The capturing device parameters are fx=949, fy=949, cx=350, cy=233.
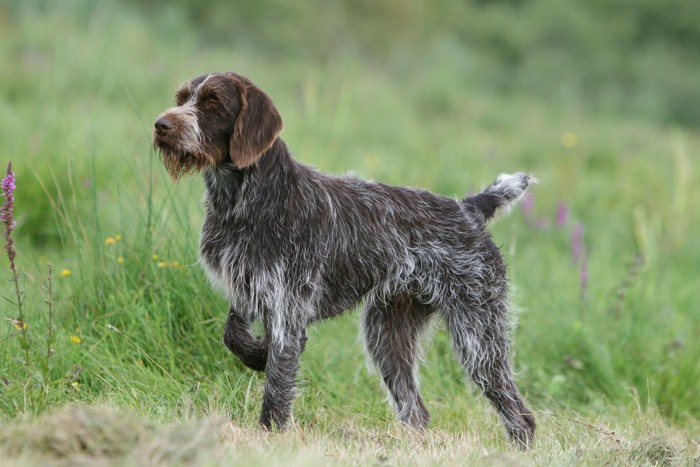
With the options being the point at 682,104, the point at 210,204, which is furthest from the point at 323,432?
the point at 682,104

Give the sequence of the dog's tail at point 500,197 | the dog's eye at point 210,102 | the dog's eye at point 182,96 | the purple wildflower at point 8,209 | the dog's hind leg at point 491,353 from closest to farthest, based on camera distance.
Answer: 1. the purple wildflower at point 8,209
2. the dog's eye at point 210,102
3. the dog's eye at point 182,96
4. the dog's hind leg at point 491,353
5. the dog's tail at point 500,197

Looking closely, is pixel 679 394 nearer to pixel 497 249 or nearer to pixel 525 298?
pixel 525 298

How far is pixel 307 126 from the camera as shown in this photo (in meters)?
10.3

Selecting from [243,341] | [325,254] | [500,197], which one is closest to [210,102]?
[325,254]

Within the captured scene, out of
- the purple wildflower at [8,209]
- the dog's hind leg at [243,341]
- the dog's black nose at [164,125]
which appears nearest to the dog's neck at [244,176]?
the dog's black nose at [164,125]

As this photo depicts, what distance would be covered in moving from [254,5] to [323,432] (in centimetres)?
1694

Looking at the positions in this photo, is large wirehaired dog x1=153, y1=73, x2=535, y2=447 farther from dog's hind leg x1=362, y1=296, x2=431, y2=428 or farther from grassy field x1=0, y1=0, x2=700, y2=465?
grassy field x1=0, y1=0, x2=700, y2=465

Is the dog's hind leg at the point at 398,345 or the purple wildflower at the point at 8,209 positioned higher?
the purple wildflower at the point at 8,209

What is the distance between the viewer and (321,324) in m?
5.58

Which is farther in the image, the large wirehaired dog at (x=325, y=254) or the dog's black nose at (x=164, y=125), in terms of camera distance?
the large wirehaired dog at (x=325, y=254)

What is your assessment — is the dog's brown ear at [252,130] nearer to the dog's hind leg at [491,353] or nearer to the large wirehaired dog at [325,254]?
the large wirehaired dog at [325,254]

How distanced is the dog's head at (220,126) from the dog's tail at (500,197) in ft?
4.59

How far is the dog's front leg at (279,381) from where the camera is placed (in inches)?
185

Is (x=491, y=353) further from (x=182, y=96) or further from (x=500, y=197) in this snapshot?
(x=182, y=96)
